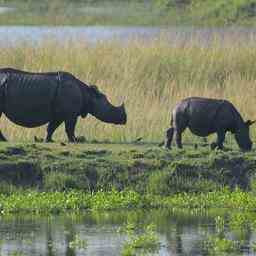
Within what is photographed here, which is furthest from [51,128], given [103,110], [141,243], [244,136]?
[141,243]

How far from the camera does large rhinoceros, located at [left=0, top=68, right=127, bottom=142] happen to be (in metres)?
12.7

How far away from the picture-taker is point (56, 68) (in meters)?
17.5

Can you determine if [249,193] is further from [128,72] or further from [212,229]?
[128,72]

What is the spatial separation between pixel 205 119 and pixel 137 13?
25808 millimetres

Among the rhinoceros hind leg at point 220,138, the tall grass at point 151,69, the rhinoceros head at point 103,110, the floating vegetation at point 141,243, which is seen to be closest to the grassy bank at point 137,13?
the tall grass at point 151,69

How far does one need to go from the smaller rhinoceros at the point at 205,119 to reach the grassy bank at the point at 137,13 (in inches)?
793

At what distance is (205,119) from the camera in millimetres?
12164

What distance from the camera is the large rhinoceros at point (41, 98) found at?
1272 centimetres

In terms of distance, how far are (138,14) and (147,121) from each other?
2287 centimetres

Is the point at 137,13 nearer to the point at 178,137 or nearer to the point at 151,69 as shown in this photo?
the point at 151,69

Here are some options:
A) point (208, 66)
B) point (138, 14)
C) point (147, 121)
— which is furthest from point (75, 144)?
point (138, 14)

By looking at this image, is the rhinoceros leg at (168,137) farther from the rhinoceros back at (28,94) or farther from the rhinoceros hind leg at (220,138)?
the rhinoceros back at (28,94)

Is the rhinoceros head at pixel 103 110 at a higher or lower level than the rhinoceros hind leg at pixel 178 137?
higher

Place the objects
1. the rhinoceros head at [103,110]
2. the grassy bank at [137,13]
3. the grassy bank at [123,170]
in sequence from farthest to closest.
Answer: the grassy bank at [137,13] → the rhinoceros head at [103,110] → the grassy bank at [123,170]
